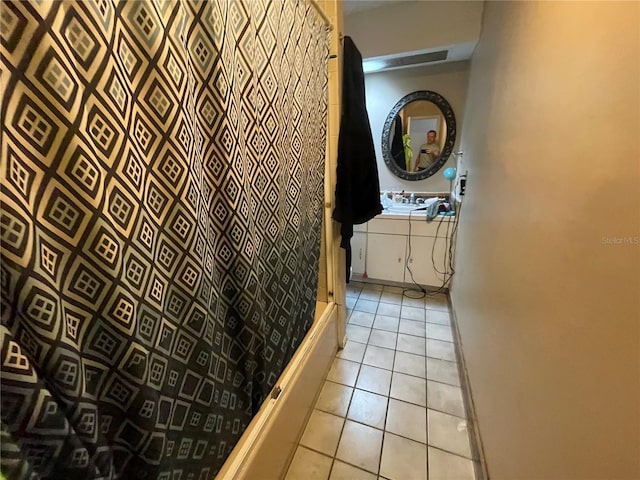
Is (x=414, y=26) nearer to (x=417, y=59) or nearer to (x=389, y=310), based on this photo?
(x=417, y=59)

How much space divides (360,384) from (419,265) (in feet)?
4.34

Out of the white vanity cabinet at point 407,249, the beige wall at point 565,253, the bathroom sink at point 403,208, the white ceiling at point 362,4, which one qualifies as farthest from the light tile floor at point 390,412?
the white ceiling at point 362,4

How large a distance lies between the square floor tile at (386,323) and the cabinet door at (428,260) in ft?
1.82

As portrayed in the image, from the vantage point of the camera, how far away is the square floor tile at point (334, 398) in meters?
1.41

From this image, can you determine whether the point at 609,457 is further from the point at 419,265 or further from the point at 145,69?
the point at 419,265

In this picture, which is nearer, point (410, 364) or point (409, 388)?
point (409, 388)

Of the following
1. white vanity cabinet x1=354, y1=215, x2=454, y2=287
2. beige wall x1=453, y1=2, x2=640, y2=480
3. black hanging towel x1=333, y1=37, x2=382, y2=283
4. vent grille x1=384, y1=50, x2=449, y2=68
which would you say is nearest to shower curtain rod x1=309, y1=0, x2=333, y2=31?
black hanging towel x1=333, y1=37, x2=382, y2=283

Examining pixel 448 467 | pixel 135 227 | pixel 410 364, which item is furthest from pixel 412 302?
pixel 135 227

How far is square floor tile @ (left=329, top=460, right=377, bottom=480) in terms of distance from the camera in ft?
3.61

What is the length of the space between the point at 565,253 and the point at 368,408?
3.93 feet

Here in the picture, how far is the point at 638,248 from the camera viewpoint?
45 cm

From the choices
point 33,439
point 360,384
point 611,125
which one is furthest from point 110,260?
point 360,384

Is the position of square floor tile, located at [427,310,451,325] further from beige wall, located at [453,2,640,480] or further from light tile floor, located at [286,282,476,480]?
beige wall, located at [453,2,640,480]

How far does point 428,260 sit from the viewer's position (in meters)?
2.46
